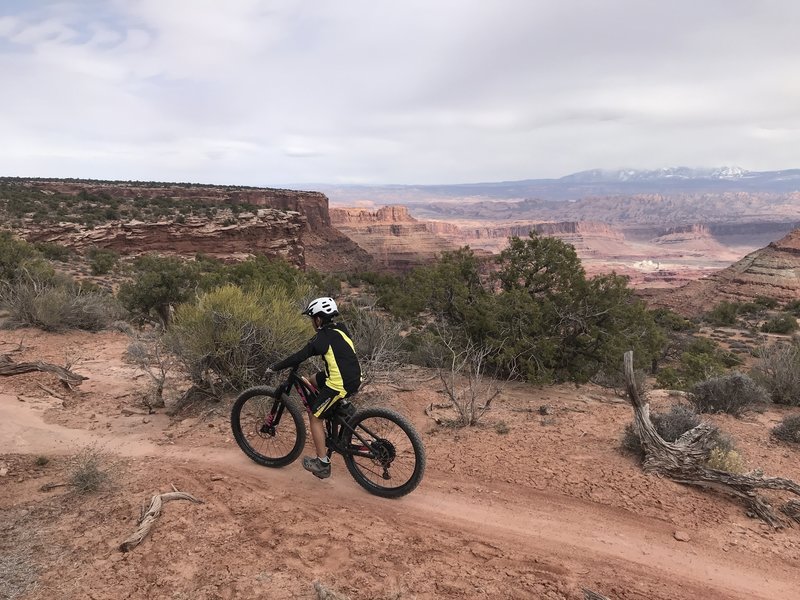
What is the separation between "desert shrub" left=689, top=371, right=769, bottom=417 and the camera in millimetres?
8289

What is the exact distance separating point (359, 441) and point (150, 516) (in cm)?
195

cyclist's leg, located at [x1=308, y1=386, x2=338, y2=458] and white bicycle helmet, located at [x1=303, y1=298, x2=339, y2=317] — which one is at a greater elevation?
white bicycle helmet, located at [x1=303, y1=298, x2=339, y2=317]

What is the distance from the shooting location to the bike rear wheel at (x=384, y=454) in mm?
4426

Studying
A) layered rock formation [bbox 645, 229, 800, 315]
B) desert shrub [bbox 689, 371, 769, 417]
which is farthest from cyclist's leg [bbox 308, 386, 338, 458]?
layered rock formation [bbox 645, 229, 800, 315]

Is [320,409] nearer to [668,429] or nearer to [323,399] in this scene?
[323,399]

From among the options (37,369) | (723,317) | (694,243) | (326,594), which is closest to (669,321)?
→ (723,317)

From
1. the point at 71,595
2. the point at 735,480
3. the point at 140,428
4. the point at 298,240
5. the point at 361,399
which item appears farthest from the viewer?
the point at 298,240

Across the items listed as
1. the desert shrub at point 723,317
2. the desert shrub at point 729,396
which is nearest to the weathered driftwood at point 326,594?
the desert shrub at point 729,396

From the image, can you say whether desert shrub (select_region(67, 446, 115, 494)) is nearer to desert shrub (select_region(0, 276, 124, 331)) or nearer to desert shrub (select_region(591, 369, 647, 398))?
desert shrub (select_region(0, 276, 124, 331))

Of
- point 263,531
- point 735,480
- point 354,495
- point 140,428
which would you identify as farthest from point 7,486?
point 735,480

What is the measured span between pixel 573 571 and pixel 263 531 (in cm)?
259

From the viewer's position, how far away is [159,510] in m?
4.10

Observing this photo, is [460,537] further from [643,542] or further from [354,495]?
[643,542]

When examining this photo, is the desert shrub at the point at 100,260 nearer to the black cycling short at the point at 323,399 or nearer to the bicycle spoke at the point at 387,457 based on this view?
the black cycling short at the point at 323,399
